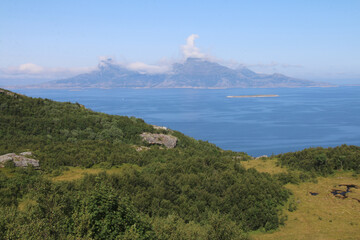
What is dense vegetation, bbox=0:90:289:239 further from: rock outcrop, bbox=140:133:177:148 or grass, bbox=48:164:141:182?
rock outcrop, bbox=140:133:177:148

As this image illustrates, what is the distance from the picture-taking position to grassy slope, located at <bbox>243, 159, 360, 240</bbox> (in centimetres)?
1812

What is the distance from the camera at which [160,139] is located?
40875 millimetres

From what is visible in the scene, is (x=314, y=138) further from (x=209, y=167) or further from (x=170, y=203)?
(x=170, y=203)

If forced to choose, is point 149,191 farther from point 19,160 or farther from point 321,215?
point 19,160

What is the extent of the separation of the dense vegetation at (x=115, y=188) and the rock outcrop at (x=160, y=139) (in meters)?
1.30

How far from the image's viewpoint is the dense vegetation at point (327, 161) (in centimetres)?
2938

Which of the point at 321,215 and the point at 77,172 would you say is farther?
the point at 77,172

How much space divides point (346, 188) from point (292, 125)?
292 ft

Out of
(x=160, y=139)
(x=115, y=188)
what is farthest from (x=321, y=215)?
(x=160, y=139)

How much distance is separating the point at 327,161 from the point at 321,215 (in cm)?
1113

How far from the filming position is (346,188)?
25328 millimetres

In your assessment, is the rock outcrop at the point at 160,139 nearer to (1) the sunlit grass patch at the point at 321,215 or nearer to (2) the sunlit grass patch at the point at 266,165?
(2) the sunlit grass patch at the point at 266,165

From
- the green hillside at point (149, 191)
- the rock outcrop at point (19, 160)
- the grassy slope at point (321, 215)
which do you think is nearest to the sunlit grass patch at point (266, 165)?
the green hillside at point (149, 191)

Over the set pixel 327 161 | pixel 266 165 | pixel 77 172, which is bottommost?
pixel 266 165
